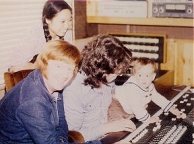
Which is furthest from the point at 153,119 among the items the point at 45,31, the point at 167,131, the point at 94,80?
the point at 45,31

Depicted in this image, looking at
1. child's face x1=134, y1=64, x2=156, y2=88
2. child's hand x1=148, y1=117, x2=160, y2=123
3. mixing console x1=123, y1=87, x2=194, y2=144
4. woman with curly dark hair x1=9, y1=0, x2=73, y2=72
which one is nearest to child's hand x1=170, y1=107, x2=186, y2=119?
mixing console x1=123, y1=87, x2=194, y2=144

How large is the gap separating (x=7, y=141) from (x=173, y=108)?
3.04 feet

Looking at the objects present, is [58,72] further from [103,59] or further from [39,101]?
[103,59]

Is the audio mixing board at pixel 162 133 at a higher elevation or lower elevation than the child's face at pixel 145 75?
lower

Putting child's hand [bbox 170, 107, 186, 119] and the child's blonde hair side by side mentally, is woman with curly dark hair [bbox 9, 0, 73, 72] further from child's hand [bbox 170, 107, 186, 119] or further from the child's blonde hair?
child's hand [bbox 170, 107, 186, 119]

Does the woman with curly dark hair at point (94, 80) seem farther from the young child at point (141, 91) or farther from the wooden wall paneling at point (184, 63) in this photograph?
the wooden wall paneling at point (184, 63)

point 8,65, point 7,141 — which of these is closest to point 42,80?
point 7,141

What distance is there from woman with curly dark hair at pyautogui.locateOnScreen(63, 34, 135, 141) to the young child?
32cm

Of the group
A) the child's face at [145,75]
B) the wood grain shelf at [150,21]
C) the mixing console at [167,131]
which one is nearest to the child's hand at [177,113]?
the mixing console at [167,131]

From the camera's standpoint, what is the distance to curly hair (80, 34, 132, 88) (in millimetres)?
1580

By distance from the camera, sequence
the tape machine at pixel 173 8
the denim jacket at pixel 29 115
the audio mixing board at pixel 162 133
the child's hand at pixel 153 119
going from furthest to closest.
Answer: the tape machine at pixel 173 8
the child's hand at pixel 153 119
the audio mixing board at pixel 162 133
the denim jacket at pixel 29 115

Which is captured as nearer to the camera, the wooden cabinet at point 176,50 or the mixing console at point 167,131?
the mixing console at point 167,131

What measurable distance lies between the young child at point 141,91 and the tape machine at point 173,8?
0.50m

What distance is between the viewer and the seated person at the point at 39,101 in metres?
1.33
